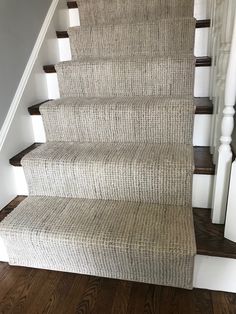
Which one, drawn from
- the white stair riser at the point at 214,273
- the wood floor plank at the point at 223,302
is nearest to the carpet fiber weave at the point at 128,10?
the white stair riser at the point at 214,273

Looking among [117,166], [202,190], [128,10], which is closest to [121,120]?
[117,166]

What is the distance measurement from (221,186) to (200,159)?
0.61ft

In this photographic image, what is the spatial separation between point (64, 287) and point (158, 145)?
68 centimetres

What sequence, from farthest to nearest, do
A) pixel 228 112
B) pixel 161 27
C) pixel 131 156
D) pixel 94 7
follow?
pixel 94 7, pixel 161 27, pixel 131 156, pixel 228 112

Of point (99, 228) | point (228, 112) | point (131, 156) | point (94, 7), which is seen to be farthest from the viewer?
point (94, 7)

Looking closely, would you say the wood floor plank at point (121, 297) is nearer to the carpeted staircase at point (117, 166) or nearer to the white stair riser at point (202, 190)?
the carpeted staircase at point (117, 166)

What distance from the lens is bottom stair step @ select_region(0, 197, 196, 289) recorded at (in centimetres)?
90

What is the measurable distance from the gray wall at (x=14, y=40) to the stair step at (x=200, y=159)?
0.17 m

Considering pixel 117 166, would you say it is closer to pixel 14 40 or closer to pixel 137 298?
pixel 137 298

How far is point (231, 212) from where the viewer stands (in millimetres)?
896

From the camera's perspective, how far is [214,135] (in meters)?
1.07

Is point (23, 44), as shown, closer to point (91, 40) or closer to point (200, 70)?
point (91, 40)

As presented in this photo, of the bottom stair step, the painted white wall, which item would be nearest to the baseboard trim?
the painted white wall

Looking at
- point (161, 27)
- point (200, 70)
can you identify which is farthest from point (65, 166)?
point (161, 27)
